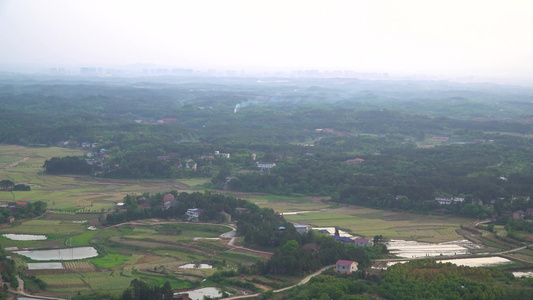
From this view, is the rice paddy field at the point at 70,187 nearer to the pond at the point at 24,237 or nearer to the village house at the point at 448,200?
the pond at the point at 24,237

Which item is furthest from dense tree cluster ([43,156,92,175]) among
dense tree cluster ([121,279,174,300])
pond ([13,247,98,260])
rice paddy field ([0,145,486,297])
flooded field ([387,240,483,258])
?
dense tree cluster ([121,279,174,300])

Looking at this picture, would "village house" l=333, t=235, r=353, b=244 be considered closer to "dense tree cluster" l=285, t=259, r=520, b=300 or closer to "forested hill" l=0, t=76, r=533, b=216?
"dense tree cluster" l=285, t=259, r=520, b=300

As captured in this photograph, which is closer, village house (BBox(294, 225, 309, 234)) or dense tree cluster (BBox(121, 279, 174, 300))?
dense tree cluster (BBox(121, 279, 174, 300))

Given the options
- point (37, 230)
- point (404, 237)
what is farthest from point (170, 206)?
point (404, 237)

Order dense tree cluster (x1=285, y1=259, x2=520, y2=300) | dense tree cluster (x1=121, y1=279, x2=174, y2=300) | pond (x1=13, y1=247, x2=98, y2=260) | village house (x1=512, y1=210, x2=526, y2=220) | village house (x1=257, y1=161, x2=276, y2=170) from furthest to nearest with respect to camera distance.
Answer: village house (x1=257, y1=161, x2=276, y2=170) < village house (x1=512, y1=210, x2=526, y2=220) < pond (x1=13, y1=247, x2=98, y2=260) < dense tree cluster (x1=285, y1=259, x2=520, y2=300) < dense tree cluster (x1=121, y1=279, x2=174, y2=300)

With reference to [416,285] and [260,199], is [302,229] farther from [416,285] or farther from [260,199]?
[260,199]

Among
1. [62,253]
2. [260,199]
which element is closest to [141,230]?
[62,253]
